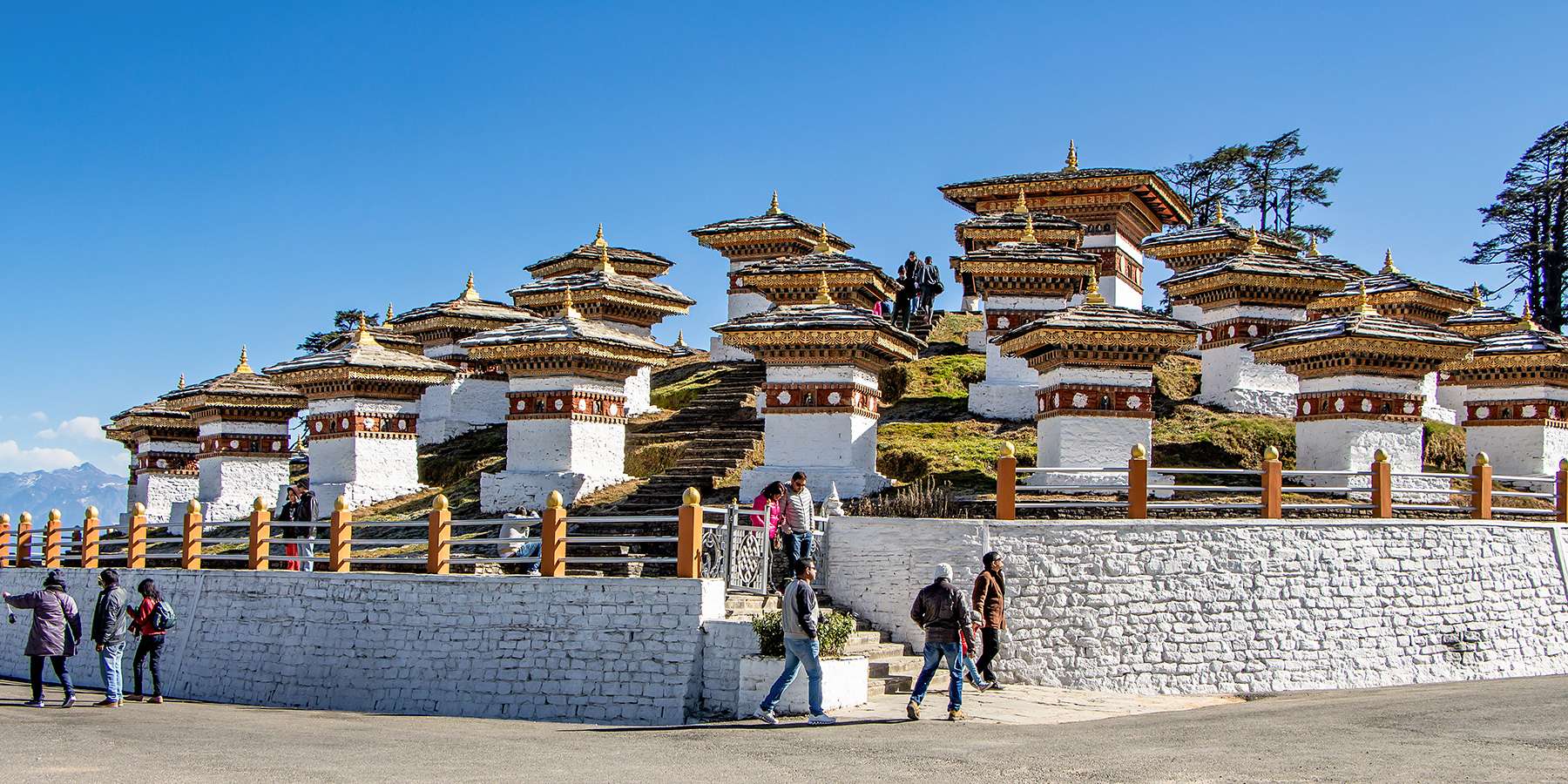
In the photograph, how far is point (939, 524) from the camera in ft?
58.7

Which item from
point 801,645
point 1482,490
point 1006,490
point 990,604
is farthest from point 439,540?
point 1482,490

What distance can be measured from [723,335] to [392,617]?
9.36 m

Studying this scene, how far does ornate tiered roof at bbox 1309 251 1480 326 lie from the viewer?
32812mm

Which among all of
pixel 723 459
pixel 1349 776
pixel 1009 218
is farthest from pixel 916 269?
pixel 1349 776

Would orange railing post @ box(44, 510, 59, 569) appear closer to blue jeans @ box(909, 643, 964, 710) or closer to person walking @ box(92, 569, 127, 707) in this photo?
person walking @ box(92, 569, 127, 707)

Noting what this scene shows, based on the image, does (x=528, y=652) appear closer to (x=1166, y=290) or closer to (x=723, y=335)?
(x=723, y=335)

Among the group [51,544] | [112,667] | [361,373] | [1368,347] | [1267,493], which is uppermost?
[1368,347]

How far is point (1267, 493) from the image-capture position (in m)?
18.8

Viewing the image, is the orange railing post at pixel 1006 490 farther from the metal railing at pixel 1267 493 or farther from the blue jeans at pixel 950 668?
the blue jeans at pixel 950 668

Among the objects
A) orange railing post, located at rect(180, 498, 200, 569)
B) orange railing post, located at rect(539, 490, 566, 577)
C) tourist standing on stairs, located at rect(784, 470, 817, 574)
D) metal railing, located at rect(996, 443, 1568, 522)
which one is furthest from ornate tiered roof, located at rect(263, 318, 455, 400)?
tourist standing on stairs, located at rect(784, 470, 817, 574)

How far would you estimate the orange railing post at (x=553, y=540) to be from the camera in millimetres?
16875

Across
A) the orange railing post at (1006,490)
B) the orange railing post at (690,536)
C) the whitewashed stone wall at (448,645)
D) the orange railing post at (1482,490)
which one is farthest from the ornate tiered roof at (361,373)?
the orange railing post at (1482,490)

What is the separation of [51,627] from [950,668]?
10.6 metres

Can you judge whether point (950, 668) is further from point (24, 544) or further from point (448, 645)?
point (24, 544)
